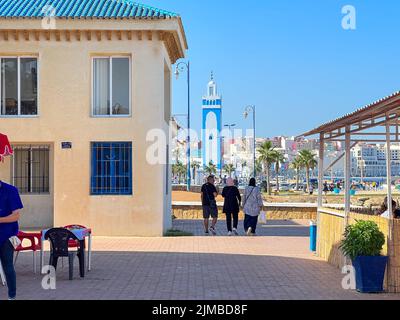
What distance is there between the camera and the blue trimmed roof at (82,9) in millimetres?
20094

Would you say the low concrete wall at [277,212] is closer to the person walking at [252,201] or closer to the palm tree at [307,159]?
the person walking at [252,201]

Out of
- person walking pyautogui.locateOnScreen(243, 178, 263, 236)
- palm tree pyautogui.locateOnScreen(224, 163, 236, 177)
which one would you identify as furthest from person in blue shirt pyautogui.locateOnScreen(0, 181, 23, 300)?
palm tree pyautogui.locateOnScreen(224, 163, 236, 177)

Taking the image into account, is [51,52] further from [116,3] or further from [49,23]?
[116,3]

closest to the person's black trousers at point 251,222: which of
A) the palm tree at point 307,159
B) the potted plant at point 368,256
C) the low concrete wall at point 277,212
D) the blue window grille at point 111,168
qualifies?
the blue window grille at point 111,168

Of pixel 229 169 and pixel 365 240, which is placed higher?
pixel 229 169

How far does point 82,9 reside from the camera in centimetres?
2078

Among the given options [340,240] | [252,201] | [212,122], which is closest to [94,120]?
[252,201]

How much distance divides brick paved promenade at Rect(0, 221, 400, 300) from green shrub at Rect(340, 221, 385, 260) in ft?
2.13

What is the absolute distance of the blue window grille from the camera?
20.5m

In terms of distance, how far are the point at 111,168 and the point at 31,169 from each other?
2862 mm

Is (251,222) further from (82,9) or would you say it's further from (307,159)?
(307,159)

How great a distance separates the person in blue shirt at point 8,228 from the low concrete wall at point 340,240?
5.45 m

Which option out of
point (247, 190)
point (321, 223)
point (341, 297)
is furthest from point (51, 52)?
point (341, 297)

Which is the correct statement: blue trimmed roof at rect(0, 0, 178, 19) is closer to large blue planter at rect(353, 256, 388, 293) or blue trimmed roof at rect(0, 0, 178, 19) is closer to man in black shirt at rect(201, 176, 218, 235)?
man in black shirt at rect(201, 176, 218, 235)
